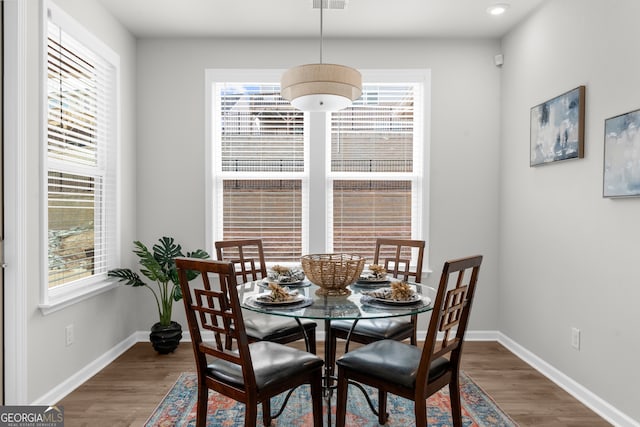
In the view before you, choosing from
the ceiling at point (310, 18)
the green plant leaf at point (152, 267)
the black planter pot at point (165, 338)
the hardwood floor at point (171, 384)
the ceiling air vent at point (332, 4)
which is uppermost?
the ceiling at point (310, 18)

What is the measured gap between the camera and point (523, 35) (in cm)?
346

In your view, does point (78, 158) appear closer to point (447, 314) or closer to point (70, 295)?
point (70, 295)

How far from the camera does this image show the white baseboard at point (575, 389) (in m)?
2.38

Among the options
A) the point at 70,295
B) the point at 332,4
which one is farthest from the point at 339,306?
the point at 332,4

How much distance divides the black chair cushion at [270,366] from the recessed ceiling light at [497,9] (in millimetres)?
2845

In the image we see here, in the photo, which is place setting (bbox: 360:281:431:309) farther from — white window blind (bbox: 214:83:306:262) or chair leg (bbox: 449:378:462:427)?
white window blind (bbox: 214:83:306:262)

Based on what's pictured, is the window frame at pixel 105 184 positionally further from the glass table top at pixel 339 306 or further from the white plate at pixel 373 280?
the white plate at pixel 373 280

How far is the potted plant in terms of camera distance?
338 cm

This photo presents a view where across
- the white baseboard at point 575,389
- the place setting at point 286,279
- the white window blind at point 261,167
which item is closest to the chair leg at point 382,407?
the place setting at point 286,279

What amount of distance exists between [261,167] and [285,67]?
36.1 inches

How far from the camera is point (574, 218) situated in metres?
2.83

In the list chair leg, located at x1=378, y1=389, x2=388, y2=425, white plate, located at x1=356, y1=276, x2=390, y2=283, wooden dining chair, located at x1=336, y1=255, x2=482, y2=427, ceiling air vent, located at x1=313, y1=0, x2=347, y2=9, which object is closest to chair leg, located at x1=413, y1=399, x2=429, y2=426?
wooden dining chair, located at x1=336, y1=255, x2=482, y2=427

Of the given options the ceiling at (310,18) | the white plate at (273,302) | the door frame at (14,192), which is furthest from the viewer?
the ceiling at (310,18)

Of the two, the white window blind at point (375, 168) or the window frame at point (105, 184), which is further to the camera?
the white window blind at point (375, 168)
